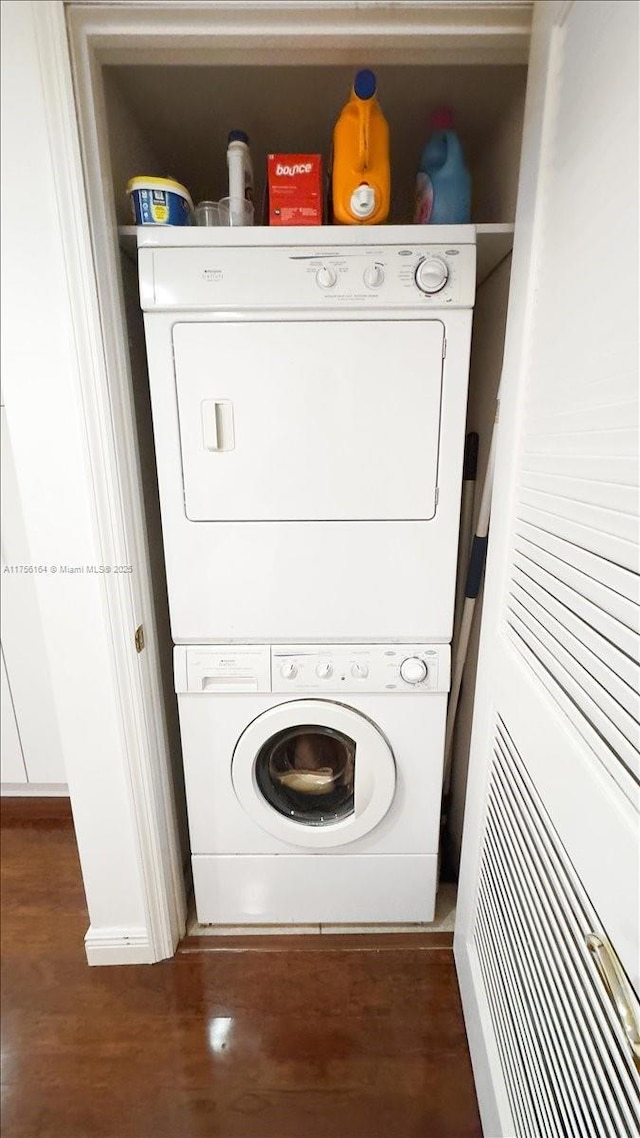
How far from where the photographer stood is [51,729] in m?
1.80

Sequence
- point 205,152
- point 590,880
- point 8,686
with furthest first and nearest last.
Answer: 1. point 8,686
2. point 205,152
3. point 590,880

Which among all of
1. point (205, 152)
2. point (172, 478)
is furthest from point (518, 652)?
point (205, 152)

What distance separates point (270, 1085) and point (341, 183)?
2045 millimetres

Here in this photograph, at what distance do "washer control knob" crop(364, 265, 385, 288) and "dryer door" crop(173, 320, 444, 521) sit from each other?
0.24ft

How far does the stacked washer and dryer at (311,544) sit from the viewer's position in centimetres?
106

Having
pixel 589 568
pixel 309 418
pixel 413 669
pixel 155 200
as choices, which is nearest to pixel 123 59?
pixel 155 200

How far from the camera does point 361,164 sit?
1.05m

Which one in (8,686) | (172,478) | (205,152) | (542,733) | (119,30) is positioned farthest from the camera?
(8,686)

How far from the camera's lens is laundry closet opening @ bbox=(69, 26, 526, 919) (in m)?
1.06

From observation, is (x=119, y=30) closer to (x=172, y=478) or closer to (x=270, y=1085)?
(x=172, y=478)

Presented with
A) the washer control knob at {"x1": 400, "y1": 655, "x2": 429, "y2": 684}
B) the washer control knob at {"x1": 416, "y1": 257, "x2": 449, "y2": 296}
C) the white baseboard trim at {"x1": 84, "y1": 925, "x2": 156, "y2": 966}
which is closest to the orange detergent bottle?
the washer control knob at {"x1": 416, "y1": 257, "x2": 449, "y2": 296}

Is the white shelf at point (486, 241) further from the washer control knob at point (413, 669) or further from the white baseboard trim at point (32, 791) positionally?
the white baseboard trim at point (32, 791)

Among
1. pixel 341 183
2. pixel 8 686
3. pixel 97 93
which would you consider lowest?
pixel 8 686

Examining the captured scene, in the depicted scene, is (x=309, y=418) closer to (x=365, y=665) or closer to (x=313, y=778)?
(x=365, y=665)
